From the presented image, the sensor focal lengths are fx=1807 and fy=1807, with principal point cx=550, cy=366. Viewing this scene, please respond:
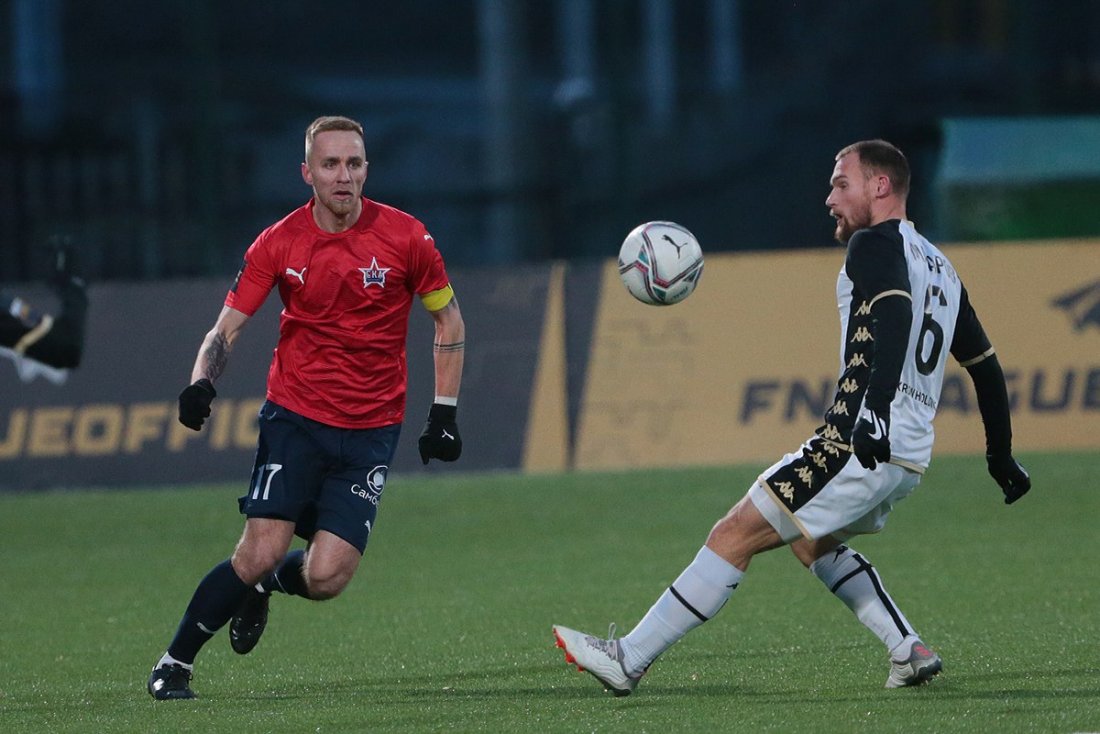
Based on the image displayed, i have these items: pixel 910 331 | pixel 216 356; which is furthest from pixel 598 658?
pixel 216 356

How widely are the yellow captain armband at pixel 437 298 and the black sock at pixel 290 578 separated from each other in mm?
1037

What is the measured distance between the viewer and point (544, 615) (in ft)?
27.9

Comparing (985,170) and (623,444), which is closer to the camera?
(623,444)

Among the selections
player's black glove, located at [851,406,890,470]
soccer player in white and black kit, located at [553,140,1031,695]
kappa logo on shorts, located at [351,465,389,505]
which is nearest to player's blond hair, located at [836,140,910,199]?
soccer player in white and black kit, located at [553,140,1031,695]

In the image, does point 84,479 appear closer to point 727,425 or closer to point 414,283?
point 727,425

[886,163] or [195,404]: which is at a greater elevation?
[886,163]

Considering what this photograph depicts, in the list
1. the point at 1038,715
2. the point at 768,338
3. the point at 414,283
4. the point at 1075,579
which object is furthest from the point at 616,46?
the point at 1038,715

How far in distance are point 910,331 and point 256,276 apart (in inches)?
93.7

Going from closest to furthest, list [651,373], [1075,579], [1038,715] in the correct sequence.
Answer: [1038,715], [1075,579], [651,373]

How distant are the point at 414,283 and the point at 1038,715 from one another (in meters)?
2.72

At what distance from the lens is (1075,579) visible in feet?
29.5

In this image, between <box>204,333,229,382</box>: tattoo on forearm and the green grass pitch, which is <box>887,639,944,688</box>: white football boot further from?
<box>204,333,229,382</box>: tattoo on forearm

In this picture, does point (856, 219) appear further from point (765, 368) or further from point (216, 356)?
point (765, 368)

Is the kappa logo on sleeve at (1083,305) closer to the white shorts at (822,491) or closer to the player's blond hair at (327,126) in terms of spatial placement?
the white shorts at (822,491)
